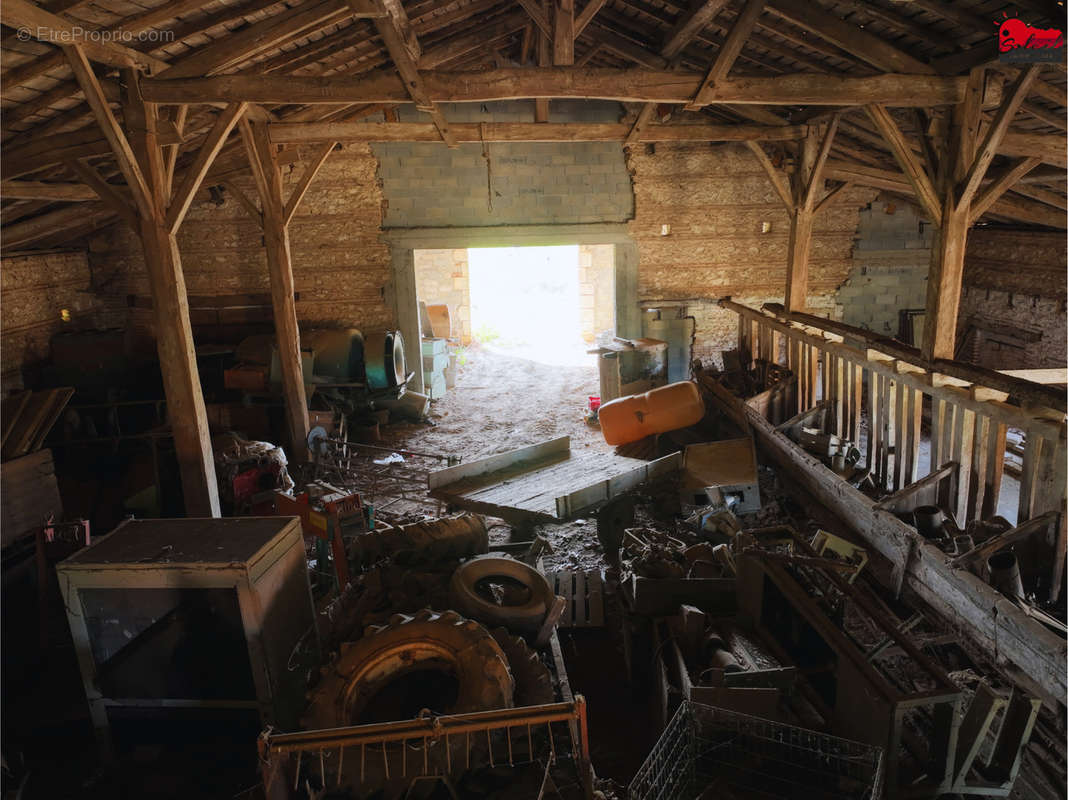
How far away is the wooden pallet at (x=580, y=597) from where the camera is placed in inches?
214

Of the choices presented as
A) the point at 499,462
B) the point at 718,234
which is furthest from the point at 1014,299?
the point at 499,462

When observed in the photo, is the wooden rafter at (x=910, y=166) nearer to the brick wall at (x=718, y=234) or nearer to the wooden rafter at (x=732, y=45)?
the wooden rafter at (x=732, y=45)

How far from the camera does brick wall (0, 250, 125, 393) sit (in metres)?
10.3

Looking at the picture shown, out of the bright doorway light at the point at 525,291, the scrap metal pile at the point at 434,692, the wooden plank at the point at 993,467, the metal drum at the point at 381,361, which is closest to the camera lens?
the scrap metal pile at the point at 434,692

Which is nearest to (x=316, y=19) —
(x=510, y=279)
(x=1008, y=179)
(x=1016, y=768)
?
(x=1008, y=179)

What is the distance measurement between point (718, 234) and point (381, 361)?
637 cm

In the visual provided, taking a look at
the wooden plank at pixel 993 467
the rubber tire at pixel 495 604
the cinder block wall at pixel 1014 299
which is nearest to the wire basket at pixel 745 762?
the rubber tire at pixel 495 604

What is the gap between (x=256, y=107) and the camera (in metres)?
7.97

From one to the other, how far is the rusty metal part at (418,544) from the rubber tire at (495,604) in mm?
670

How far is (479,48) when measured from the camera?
9.83 meters

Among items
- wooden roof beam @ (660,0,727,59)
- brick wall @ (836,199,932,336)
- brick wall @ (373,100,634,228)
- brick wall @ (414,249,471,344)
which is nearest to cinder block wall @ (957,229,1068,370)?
brick wall @ (836,199,932,336)

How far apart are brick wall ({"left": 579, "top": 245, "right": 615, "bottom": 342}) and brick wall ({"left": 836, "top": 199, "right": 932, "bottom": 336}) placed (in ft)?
25.8

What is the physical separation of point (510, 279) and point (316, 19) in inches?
849

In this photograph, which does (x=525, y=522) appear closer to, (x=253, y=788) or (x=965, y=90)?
(x=253, y=788)
